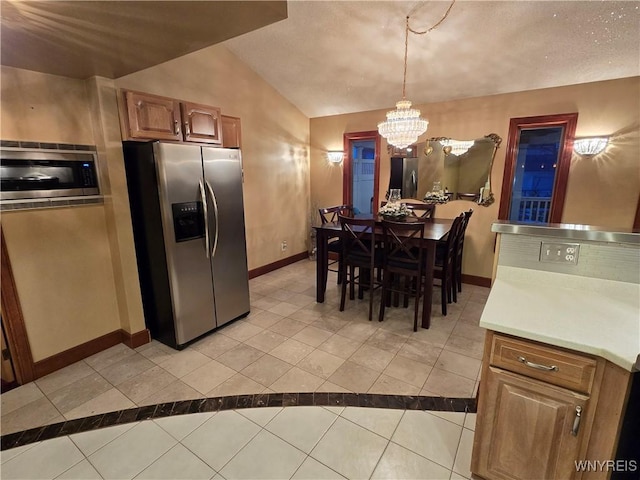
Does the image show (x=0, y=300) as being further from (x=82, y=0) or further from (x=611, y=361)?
(x=611, y=361)

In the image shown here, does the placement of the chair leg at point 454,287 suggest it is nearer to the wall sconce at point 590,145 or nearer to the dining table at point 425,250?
the dining table at point 425,250

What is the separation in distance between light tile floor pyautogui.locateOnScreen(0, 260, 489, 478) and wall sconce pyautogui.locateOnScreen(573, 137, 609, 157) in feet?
6.90

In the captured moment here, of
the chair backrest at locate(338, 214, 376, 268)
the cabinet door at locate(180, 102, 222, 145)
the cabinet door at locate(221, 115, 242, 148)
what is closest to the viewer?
the cabinet door at locate(180, 102, 222, 145)

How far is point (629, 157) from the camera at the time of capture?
318cm

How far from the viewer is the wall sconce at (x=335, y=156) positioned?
5.01 metres

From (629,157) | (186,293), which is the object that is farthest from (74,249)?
(629,157)

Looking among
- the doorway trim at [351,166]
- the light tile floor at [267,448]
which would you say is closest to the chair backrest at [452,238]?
the light tile floor at [267,448]

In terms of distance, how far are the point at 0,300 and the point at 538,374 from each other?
3172 mm

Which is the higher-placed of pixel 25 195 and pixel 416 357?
pixel 25 195

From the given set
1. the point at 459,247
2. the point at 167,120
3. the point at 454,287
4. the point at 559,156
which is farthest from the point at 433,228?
the point at 167,120

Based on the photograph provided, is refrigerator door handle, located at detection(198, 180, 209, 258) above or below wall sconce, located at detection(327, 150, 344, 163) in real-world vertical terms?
below

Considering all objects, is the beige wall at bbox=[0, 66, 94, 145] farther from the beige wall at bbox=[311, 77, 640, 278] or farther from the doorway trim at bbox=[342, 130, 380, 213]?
the beige wall at bbox=[311, 77, 640, 278]
